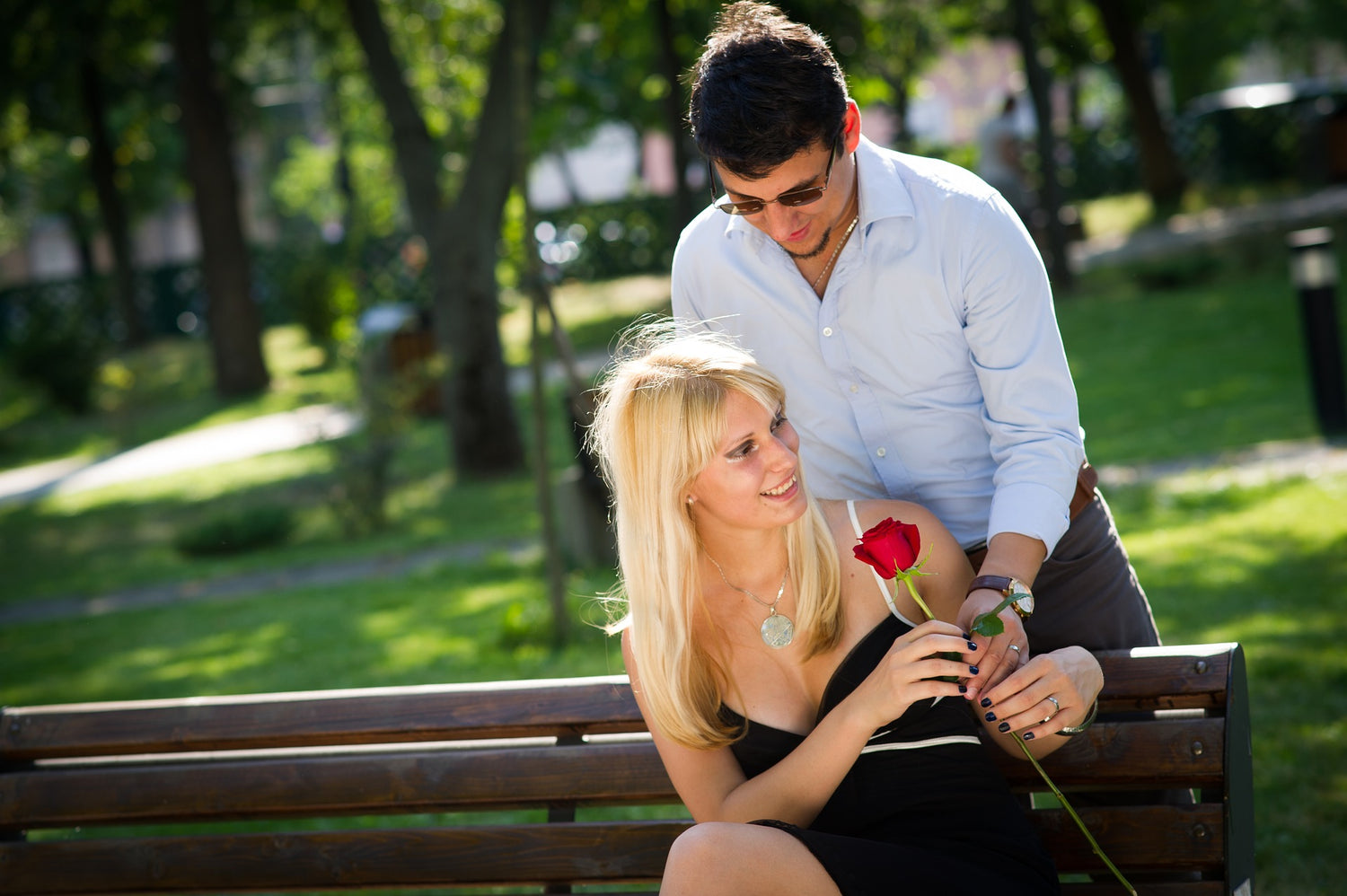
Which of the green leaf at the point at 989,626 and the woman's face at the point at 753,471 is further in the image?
the woman's face at the point at 753,471

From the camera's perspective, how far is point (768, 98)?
2.44 metres

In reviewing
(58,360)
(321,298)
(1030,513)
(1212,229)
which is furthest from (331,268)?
(1030,513)

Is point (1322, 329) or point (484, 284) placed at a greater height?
point (484, 284)

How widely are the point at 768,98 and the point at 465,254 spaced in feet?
28.6

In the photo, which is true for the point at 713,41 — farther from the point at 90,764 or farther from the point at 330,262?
the point at 330,262

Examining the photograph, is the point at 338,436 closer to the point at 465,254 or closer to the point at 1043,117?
the point at 465,254

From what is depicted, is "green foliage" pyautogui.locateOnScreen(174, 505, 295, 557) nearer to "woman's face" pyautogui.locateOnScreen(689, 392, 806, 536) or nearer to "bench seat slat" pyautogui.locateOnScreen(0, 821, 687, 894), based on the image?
"bench seat slat" pyautogui.locateOnScreen(0, 821, 687, 894)

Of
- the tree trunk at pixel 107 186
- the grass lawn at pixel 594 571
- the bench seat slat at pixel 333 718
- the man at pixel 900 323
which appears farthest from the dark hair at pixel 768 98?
the tree trunk at pixel 107 186

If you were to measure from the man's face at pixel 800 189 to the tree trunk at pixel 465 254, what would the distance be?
8.07m

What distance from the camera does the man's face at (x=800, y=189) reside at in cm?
250

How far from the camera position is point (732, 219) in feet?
9.23

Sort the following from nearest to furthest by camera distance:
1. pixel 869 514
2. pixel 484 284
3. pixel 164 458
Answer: pixel 869 514
pixel 484 284
pixel 164 458

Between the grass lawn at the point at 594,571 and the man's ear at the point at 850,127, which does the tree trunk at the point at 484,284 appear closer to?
the grass lawn at the point at 594,571

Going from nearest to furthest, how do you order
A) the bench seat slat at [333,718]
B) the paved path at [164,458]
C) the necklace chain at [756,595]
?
the necklace chain at [756,595], the bench seat slat at [333,718], the paved path at [164,458]
